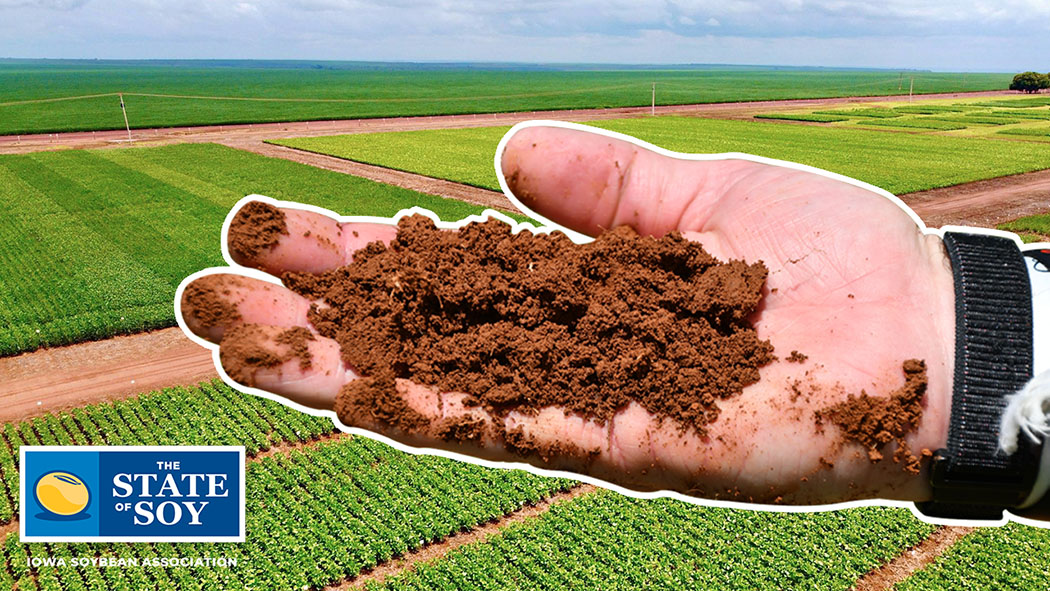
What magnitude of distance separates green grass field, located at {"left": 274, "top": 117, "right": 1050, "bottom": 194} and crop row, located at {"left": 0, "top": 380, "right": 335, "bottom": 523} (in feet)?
57.0

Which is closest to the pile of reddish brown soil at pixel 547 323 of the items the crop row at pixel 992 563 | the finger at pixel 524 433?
the finger at pixel 524 433

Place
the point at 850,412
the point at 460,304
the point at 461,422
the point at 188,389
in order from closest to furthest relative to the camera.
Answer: the point at 850,412
the point at 461,422
the point at 460,304
the point at 188,389

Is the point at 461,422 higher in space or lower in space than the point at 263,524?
higher

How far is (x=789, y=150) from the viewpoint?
3612cm

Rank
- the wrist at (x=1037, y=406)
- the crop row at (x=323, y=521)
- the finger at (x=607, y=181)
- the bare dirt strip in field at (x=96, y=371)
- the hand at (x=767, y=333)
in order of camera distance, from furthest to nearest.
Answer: the bare dirt strip in field at (x=96, y=371) < the crop row at (x=323, y=521) < the finger at (x=607, y=181) < the hand at (x=767, y=333) < the wrist at (x=1037, y=406)

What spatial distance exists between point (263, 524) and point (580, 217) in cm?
596

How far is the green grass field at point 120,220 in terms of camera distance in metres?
13.5

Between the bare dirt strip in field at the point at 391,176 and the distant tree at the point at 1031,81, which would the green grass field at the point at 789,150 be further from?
the distant tree at the point at 1031,81

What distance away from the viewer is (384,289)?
386 centimetres

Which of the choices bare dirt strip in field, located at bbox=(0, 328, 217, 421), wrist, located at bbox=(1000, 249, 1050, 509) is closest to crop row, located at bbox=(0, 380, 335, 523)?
bare dirt strip in field, located at bbox=(0, 328, 217, 421)

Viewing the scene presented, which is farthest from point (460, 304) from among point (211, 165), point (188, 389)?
point (211, 165)

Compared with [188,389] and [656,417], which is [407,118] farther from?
[656,417]

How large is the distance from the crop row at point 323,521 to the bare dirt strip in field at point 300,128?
121 feet

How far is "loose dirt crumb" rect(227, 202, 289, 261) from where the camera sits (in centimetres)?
381
